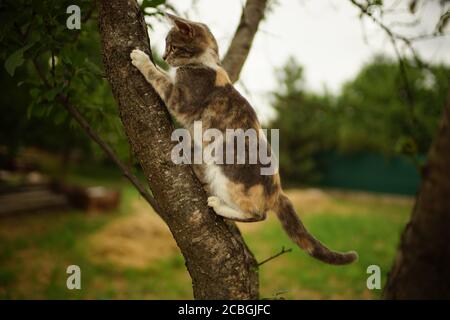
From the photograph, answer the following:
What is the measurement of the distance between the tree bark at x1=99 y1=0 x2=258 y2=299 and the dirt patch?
4.53 m

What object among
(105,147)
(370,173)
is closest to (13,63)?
(105,147)

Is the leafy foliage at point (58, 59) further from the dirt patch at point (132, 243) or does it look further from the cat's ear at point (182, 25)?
the dirt patch at point (132, 243)

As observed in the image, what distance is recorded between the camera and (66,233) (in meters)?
7.50

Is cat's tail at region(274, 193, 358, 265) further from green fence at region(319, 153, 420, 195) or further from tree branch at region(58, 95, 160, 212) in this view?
green fence at region(319, 153, 420, 195)

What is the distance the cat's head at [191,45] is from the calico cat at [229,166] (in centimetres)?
9

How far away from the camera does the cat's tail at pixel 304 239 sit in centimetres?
226

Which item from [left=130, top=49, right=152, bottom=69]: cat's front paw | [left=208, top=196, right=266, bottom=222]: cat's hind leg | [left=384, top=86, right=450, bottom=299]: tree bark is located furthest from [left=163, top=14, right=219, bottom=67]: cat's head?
[left=384, top=86, right=450, bottom=299]: tree bark

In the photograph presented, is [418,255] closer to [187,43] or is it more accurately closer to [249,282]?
[249,282]

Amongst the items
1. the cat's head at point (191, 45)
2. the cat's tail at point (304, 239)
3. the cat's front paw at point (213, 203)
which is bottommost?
the cat's tail at point (304, 239)

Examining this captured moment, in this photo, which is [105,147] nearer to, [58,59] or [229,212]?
[58,59]

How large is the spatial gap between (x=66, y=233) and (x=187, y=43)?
592 cm

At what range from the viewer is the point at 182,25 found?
2662 millimetres

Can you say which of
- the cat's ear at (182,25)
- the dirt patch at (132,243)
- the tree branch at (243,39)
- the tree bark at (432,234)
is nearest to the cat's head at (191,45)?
the cat's ear at (182,25)

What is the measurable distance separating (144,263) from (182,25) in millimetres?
4599
